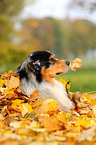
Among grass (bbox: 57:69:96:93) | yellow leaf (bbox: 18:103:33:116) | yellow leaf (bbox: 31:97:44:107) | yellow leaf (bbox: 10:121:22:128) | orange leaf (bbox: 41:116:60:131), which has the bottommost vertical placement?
orange leaf (bbox: 41:116:60:131)

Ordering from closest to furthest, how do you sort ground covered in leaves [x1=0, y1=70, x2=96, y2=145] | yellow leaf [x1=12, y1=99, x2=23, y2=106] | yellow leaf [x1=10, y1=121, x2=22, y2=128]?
ground covered in leaves [x1=0, y1=70, x2=96, y2=145] < yellow leaf [x1=10, y1=121, x2=22, y2=128] < yellow leaf [x1=12, y1=99, x2=23, y2=106]

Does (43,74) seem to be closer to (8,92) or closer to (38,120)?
(8,92)

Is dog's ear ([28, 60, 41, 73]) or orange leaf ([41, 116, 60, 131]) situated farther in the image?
Result: dog's ear ([28, 60, 41, 73])

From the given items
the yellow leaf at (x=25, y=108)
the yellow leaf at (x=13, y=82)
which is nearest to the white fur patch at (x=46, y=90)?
the yellow leaf at (x=13, y=82)

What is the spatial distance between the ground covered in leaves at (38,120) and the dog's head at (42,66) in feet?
0.88

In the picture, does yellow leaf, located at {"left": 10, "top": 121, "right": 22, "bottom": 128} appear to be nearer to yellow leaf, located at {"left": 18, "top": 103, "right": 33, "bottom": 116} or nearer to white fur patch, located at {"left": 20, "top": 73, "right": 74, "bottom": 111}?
yellow leaf, located at {"left": 18, "top": 103, "right": 33, "bottom": 116}

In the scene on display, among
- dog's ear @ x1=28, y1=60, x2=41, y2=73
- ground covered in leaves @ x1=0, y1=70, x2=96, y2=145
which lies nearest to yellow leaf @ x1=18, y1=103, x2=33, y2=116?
ground covered in leaves @ x1=0, y1=70, x2=96, y2=145

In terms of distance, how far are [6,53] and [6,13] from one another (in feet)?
13.9

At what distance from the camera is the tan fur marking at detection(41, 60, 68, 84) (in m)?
3.83

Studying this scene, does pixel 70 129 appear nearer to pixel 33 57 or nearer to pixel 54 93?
pixel 54 93

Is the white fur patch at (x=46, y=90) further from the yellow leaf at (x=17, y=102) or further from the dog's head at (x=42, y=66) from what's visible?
the yellow leaf at (x=17, y=102)

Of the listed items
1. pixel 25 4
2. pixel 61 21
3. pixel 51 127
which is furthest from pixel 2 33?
pixel 61 21

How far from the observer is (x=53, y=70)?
12.7ft

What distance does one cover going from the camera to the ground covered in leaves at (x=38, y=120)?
7.75 ft
